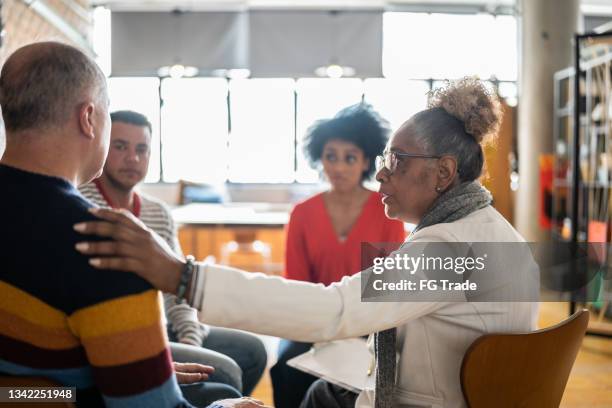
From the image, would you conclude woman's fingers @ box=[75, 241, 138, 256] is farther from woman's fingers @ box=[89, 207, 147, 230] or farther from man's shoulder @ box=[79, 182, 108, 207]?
man's shoulder @ box=[79, 182, 108, 207]

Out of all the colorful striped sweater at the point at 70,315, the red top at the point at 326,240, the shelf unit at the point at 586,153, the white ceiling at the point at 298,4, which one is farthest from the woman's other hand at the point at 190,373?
the white ceiling at the point at 298,4

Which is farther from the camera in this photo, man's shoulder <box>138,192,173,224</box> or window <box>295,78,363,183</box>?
window <box>295,78,363,183</box>

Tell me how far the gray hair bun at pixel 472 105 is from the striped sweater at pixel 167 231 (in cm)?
116

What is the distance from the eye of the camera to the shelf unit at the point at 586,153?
168 inches

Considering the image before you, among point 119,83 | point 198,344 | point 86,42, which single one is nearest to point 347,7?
point 119,83

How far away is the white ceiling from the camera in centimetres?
929

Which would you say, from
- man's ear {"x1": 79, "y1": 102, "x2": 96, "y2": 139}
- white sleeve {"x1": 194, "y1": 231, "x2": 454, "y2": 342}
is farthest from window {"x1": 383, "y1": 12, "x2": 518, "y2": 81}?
man's ear {"x1": 79, "y1": 102, "x2": 96, "y2": 139}

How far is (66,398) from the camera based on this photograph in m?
0.93

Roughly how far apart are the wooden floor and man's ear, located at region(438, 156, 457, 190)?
6.21ft

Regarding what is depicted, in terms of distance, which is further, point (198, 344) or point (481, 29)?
point (481, 29)

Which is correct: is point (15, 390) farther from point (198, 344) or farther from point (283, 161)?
point (283, 161)

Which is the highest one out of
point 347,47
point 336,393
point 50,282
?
point 347,47

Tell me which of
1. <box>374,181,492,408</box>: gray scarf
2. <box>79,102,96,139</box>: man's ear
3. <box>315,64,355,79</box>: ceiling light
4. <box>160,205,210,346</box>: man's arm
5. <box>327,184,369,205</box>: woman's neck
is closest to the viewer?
<box>79,102,96,139</box>: man's ear

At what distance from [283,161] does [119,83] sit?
2.87 metres
